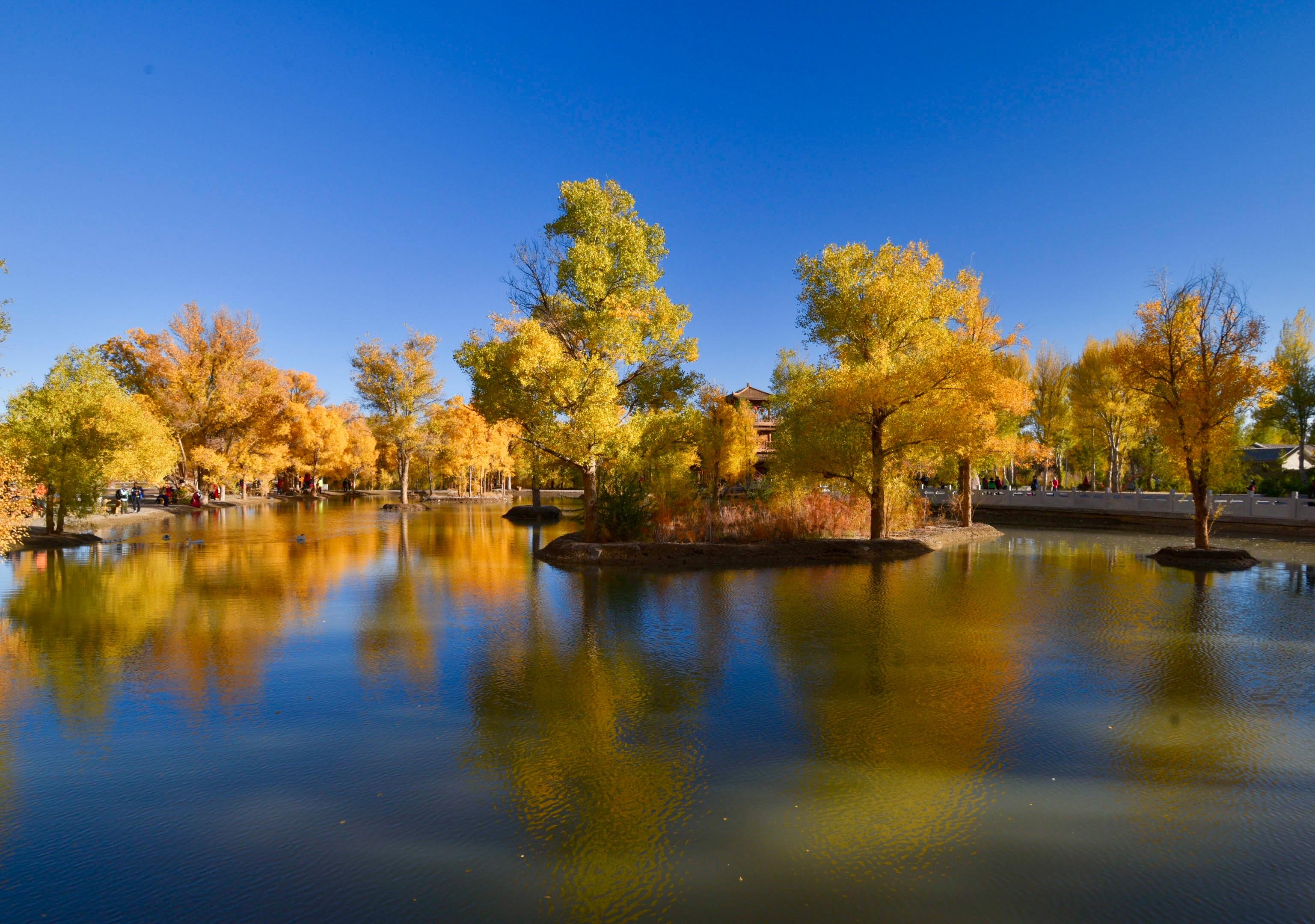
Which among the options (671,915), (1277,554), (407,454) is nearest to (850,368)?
(1277,554)

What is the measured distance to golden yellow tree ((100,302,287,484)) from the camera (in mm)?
50875

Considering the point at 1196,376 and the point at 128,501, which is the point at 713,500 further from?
the point at 128,501

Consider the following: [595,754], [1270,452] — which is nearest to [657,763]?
[595,754]

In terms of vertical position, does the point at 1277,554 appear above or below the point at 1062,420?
below

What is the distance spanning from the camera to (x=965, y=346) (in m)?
20.0

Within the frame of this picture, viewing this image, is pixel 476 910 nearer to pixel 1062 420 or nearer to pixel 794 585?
pixel 794 585

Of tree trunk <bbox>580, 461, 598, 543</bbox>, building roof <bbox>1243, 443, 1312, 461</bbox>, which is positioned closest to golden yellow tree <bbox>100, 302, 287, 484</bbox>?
tree trunk <bbox>580, 461, 598, 543</bbox>

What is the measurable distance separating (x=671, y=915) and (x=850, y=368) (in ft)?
60.4

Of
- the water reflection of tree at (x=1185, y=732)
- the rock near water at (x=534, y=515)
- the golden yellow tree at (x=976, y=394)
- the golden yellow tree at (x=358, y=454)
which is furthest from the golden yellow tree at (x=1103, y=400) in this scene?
the golden yellow tree at (x=358, y=454)

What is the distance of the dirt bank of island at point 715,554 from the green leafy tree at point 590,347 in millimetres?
1566

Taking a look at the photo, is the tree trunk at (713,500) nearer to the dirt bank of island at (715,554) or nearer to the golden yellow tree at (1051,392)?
the dirt bank of island at (715,554)

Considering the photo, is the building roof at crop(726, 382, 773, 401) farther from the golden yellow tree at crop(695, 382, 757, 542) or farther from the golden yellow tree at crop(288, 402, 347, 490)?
the golden yellow tree at crop(288, 402, 347, 490)

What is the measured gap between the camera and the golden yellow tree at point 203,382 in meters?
50.9

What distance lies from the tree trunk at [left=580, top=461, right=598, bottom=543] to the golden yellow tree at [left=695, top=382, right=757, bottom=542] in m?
9.16
